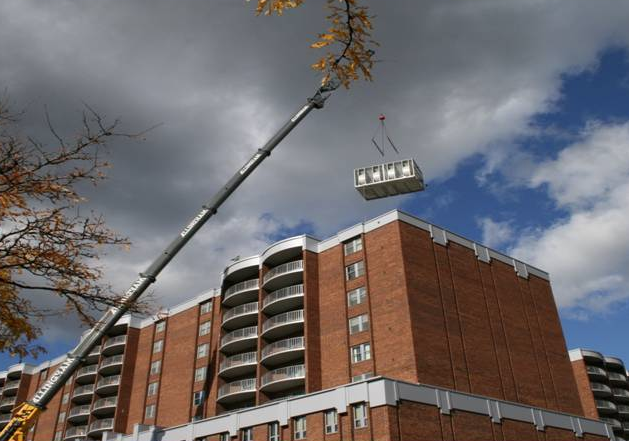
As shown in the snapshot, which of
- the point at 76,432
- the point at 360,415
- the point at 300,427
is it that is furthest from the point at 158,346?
the point at 360,415

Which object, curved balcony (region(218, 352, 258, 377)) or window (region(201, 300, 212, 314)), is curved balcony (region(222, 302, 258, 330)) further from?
window (region(201, 300, 212, 314))

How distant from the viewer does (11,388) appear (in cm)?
8750

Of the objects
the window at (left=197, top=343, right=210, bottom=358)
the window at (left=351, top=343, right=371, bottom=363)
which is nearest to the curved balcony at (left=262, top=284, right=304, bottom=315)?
the window at (left=351, top=343, right=371, bottom=363)

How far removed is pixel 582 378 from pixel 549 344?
34534 millimetres

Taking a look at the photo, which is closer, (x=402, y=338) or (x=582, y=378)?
(x=402, y=338)

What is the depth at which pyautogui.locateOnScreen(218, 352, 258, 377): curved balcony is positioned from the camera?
49.8 meters

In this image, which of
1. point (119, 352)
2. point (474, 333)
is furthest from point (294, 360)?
point (119, 352)

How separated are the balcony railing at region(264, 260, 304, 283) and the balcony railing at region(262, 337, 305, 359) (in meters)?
6.26

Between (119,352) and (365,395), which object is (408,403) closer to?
(365,395)

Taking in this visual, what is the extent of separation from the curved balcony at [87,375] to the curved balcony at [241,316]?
2470cm

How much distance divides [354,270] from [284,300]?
6738mm

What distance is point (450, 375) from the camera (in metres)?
41.0

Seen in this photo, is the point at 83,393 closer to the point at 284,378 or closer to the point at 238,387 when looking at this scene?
the point at 238,387

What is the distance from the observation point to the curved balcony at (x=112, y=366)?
6669cm
